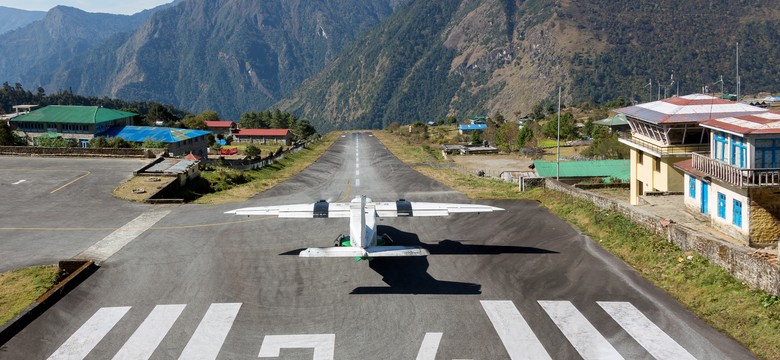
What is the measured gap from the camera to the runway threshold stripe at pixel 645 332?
987 inches

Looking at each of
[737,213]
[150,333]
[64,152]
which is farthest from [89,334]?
[64,152]

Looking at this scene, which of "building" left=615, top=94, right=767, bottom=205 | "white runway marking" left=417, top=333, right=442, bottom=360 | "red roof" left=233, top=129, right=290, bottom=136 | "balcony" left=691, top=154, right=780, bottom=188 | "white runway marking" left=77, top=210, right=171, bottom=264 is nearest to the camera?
"white runway marking" left=417, top=333, right=442, bottom=360

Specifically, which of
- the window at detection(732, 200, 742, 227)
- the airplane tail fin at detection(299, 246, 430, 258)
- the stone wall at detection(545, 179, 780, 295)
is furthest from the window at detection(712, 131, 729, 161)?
the airplane tail fin at detection(299, 246, 430, 258)

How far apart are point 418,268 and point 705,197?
20990 millimetres

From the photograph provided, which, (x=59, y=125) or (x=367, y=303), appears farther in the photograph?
(x=59, y=125)

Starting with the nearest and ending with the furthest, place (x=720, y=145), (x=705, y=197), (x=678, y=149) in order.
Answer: (x=720, y=145), (x=705, y=197), (x=678, y=149)

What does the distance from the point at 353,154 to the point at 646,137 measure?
3092 inches

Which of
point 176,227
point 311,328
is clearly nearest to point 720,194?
point 311,328

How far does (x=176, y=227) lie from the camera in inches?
1809

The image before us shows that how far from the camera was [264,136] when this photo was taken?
187 meters

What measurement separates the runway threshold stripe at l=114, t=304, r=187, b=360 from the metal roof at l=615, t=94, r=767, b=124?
131 ft

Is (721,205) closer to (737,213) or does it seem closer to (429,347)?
(737,213)

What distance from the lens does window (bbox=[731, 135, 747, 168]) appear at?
36562 mm

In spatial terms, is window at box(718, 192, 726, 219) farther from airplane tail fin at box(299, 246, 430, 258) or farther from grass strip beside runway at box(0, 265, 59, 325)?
grass strip beside runway at box(0, 265, 59, 325)
